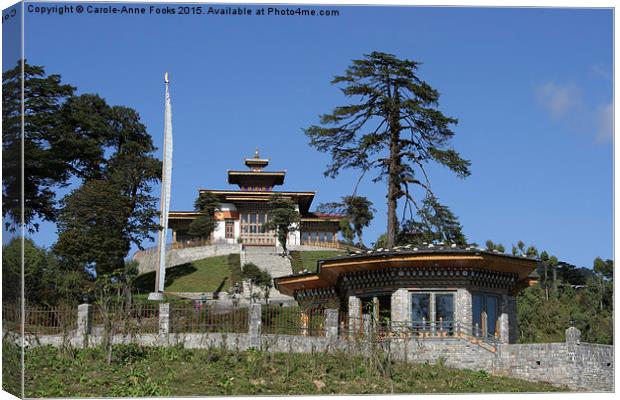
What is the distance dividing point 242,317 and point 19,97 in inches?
373

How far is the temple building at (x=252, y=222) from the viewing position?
6575 centimetres

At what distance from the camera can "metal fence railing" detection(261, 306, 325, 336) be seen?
25062mm

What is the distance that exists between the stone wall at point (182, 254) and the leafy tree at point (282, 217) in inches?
131

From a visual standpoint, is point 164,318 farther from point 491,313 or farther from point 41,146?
point 41,146

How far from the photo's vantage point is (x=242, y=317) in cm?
2509

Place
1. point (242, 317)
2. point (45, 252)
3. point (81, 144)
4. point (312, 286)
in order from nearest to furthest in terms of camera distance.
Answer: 1. point (242, 317)
2. point (312, 286)
3. point (45, 252)
4. point (81, 144)

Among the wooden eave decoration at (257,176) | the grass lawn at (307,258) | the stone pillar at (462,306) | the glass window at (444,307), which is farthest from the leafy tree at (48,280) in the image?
the wooden eave decoration at (257,176)

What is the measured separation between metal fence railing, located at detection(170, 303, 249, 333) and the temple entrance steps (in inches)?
1249

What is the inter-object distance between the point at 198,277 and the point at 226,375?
3524cm

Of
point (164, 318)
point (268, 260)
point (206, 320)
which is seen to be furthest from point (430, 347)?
point (268, 260)

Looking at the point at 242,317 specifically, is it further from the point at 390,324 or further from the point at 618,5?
the point at 618,5

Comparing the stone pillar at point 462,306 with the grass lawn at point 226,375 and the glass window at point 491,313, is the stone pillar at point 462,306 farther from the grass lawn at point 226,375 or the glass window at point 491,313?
the grass lawn at point 226,375

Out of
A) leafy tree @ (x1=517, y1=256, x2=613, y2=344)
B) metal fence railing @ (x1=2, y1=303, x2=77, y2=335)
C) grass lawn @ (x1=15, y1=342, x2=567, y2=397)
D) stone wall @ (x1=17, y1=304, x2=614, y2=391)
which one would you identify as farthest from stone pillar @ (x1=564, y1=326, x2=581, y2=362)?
leafy tree @ (x1=517, y1=256, x2=613, y2=344)

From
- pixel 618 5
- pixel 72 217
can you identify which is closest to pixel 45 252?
pixel 72 217
